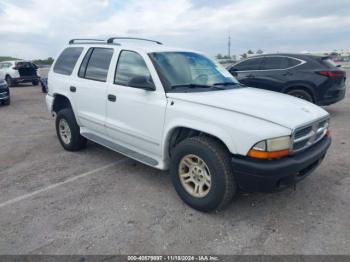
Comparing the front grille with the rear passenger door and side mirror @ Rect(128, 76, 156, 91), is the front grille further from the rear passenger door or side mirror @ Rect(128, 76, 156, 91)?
the rear passenger door

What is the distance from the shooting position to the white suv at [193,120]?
280 centimetres

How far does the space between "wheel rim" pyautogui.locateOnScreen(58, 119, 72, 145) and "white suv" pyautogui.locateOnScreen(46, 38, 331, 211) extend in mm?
313

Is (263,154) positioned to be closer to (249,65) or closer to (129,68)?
(129,68)

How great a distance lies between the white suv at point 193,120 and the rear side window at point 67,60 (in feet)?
0.13

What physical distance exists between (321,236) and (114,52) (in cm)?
342

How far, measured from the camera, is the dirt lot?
9.03 feet

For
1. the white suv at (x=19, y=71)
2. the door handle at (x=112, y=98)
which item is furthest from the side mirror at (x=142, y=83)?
the white suv at (x=19, y=71)

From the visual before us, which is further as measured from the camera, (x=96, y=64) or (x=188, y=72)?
(x=96, y=64)

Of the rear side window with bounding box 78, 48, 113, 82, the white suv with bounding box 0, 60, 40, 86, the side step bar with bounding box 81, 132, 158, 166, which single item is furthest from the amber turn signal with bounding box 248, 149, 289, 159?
the white suv with bounding box 0, 60, 40, 86

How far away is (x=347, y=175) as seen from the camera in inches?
165

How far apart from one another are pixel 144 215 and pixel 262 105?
5.75ft

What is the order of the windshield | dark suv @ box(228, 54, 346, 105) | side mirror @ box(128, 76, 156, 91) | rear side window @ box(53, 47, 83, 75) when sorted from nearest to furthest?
1. side mirror @ box(128, 76, 156, 91)
2. the windshield
3. rear side window @ box(53, 47, 83, 75)
4. dark suv @ box(228, 54, 346, 105)

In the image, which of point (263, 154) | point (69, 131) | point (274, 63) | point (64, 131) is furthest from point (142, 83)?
point (274, 63)

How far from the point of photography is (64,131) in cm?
541
